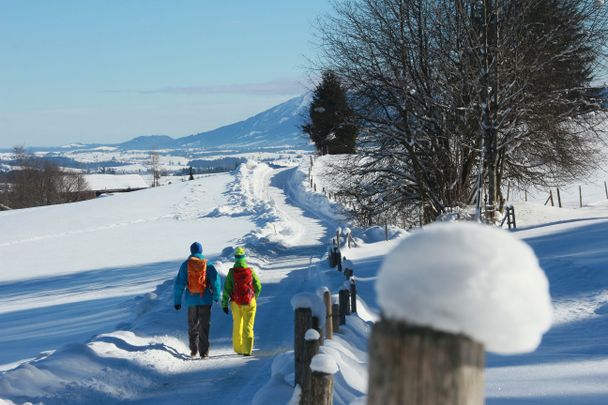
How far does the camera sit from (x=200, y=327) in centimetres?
1023

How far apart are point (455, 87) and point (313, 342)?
1605cm

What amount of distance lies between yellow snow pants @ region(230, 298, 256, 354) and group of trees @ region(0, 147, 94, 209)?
292ft

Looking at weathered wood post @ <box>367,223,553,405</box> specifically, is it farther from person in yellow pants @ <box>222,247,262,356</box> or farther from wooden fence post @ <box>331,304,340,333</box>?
person in yellow pants @ <box>222,247,262,356</box>

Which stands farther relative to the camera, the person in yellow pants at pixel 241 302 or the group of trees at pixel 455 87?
the group of trees at pixel 455 87

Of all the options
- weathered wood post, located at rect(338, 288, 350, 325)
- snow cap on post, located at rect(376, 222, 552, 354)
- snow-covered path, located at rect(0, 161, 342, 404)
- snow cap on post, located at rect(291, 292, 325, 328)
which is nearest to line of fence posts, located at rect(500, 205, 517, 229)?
snow-covered path, located at rect(0, 161, 342, 404)

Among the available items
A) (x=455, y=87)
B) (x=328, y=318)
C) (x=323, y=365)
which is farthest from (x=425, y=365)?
(x=455, y=87)

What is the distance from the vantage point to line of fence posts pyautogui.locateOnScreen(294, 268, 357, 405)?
4.69m

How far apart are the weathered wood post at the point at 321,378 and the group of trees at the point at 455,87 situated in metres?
15.2

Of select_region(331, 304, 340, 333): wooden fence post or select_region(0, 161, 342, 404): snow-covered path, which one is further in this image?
select_region(331, 304, 340, 333): wooden fence post

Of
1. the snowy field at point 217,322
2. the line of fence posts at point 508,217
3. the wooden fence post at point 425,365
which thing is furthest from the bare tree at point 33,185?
the wooden fence post at point 425,365

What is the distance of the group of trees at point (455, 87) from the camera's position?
65.9 feet

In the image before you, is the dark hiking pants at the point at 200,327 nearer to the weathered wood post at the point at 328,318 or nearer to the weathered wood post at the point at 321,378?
the weathered wood post at the point at 328,318

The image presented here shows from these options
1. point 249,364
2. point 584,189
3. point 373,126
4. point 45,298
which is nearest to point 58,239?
point 45,298

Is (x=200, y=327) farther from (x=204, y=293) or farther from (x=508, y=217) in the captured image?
(x=508, y=217)
